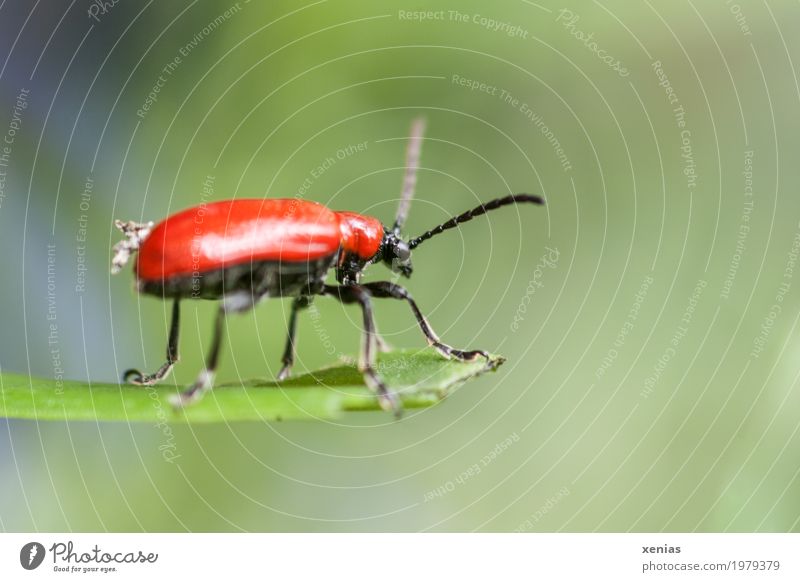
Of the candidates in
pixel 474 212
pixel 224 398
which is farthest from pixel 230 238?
pixel 474 212

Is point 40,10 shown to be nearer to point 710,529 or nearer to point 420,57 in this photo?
point 420,57

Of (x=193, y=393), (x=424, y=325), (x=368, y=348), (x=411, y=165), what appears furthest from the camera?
(x=411, y=165)

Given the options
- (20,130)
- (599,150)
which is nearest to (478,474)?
(599,150)

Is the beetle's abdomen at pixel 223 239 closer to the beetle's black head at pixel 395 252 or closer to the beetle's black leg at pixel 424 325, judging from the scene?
the beetle's black leg at pixel 424 325

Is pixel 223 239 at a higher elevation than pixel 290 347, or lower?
higher

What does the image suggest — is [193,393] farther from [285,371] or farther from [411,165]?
[411,165]

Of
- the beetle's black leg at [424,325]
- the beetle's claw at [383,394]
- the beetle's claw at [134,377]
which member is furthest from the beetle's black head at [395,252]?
the beetle's claw at [134,377]
